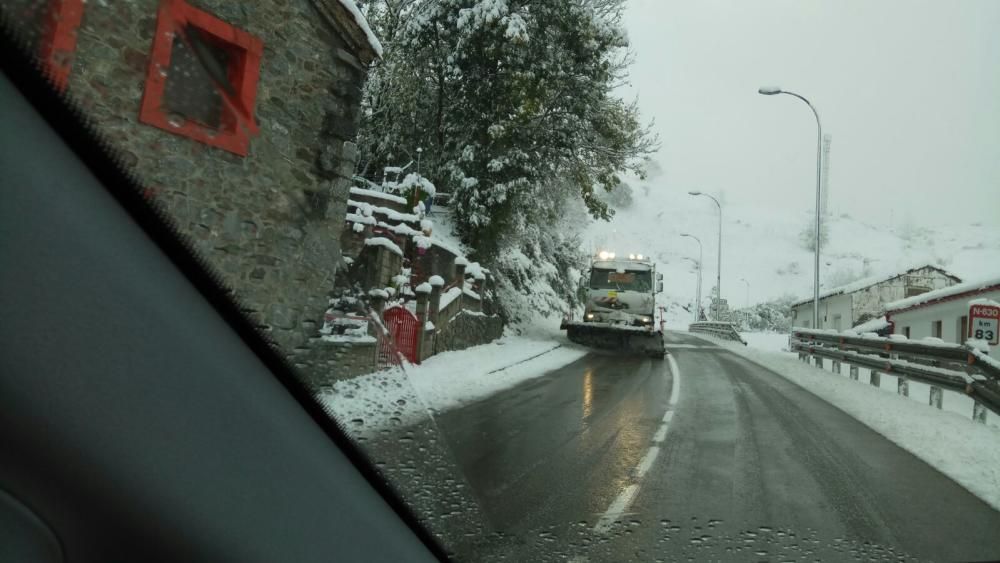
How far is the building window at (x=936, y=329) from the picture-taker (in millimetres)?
14781

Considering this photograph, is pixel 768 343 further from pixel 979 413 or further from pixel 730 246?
pixel 730 246

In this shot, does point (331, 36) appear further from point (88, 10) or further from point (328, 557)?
point (328, 557)

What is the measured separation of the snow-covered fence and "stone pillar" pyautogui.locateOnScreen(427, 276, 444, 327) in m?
7.95

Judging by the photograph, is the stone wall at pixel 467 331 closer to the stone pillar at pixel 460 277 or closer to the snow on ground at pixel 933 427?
the stone pillar at pixel 460 277

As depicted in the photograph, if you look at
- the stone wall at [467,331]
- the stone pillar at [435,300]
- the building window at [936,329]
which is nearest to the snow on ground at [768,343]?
the building window at [936,329]

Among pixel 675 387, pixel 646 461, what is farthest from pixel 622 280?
pixel 646 461

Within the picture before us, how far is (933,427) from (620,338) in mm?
10081

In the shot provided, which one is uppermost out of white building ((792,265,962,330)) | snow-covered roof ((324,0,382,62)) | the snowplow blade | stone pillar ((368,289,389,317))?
white building ((792,265,962,330))

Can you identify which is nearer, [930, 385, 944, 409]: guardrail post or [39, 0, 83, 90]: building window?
[39, 0, 83, 90]: building window

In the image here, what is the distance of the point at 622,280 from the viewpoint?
19.0 m

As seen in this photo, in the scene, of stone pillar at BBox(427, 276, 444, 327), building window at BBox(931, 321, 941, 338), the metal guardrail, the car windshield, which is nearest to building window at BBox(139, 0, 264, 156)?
the car windshield

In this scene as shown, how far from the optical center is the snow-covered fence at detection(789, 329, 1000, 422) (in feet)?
26.4

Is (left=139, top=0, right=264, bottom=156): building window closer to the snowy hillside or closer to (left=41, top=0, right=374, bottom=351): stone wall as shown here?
(left=41, top=0, right=374, bottom=351): stone wall

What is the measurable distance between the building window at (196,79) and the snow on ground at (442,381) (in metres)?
0.74
